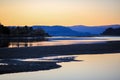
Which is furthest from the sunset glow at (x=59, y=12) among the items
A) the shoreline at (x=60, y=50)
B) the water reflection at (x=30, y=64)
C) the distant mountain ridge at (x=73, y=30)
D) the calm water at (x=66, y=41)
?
the water reflection at (x=30, y=64)

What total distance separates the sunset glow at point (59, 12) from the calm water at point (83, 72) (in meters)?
0.79

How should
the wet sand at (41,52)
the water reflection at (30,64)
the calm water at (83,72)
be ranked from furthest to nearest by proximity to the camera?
the wet sand at (41,52) → the water reflection at (30,64) → the calm water at (83,72)

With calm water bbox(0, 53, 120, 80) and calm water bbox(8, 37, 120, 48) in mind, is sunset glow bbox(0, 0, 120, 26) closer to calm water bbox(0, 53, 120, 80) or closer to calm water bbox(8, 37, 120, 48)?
calm water bbox(8, 37, 120, 48)

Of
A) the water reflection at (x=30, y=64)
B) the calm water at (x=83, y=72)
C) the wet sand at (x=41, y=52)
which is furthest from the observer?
the wet sand at (x=41, y=52)

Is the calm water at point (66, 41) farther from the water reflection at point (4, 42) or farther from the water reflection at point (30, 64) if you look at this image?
the water reflection at point (30, 64)

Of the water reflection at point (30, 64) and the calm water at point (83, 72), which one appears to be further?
the water reflection at point (30, 64)

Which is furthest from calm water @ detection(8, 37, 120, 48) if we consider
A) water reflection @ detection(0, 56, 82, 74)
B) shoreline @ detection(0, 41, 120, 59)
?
water reflection @ detection(0, 56, 82, 74)

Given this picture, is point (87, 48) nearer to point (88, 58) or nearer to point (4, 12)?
point (88, 58)

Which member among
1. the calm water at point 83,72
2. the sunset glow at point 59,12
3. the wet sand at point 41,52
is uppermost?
the sunset glow at point 59,12

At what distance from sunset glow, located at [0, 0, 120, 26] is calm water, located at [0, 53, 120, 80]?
31.1 inches

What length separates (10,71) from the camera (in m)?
7.10

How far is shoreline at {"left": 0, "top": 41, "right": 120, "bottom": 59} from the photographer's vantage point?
7586 millimetres

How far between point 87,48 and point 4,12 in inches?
76.9

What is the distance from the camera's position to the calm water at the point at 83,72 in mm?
6957
